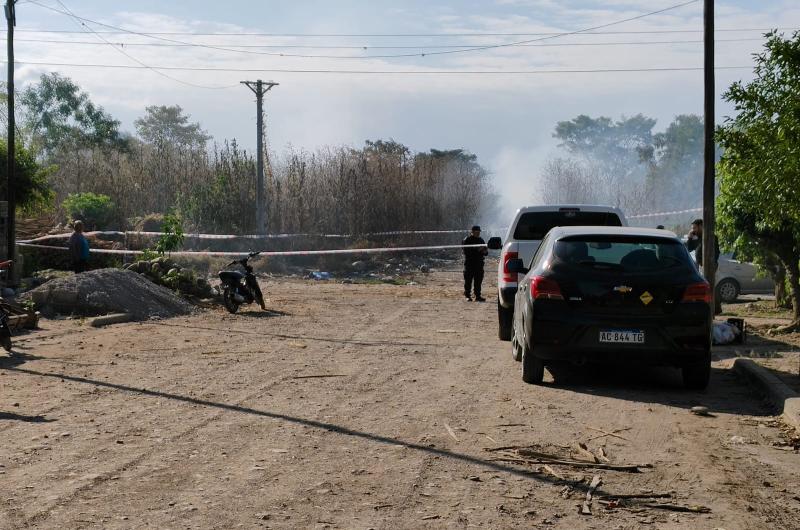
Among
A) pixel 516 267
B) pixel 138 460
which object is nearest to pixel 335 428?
pixel 138 460

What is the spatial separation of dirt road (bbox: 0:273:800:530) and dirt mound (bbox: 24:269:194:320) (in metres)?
3.93

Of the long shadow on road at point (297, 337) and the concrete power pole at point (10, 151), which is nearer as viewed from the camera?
the long shadow on road at point (297, 337)

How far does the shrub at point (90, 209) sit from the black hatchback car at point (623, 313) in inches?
1011

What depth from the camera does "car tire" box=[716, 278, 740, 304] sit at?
86.3 ft

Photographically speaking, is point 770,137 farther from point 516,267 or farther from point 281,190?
point 281,190

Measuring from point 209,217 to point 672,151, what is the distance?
80116 mm

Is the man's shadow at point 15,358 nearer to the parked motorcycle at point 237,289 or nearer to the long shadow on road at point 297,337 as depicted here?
the long shadow on road at point 297,337

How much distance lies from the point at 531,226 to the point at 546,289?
508 cm

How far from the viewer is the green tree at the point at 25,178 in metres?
28.1

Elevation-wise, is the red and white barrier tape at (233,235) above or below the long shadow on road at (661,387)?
above

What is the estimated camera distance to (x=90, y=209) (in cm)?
3522

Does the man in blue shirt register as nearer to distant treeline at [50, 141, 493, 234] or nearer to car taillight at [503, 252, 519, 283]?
car taillight at [503, 252, 519, 283]

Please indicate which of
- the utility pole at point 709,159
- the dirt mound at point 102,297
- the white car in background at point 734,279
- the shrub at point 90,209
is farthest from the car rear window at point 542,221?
the shrub at point 90,209

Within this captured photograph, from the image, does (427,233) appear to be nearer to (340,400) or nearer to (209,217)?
(209,217)
